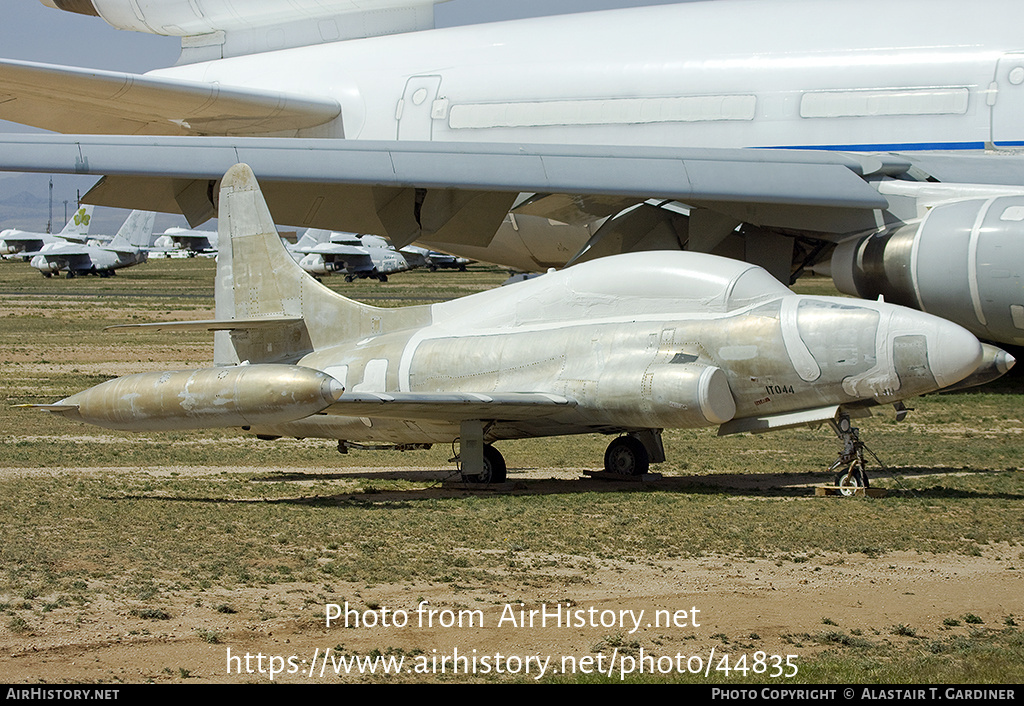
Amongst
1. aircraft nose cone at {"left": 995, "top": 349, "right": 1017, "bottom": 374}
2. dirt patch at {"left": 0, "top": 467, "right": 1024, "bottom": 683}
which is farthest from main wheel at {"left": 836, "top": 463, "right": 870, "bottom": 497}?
dirt patch at {"left": 0, "top": 467, "right": 1024, "bottom": 683}

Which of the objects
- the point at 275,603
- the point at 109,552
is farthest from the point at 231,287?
the point at 275,603

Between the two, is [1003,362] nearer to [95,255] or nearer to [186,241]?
[95,255]

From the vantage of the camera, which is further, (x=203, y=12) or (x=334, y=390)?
(x=203, y=12)

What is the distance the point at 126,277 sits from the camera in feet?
253

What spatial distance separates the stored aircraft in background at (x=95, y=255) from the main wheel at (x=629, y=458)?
65.2m

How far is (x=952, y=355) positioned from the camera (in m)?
10.3

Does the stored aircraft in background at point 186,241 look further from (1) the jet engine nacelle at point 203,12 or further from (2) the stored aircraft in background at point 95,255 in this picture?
(1) the jet engine nacelle at point 203,12

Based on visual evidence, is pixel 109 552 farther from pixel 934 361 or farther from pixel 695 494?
pixel 934 361

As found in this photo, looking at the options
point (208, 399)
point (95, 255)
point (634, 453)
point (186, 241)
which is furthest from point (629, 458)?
point (186, 241)

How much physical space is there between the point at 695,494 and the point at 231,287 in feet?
20.6

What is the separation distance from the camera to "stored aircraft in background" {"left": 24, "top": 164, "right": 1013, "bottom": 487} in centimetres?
1060

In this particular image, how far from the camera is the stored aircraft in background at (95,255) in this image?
76812mm

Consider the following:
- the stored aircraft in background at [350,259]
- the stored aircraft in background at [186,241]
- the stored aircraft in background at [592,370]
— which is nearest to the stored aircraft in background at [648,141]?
the stored aircraft in background at [592,370]

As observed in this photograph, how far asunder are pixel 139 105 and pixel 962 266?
12.6 metres
